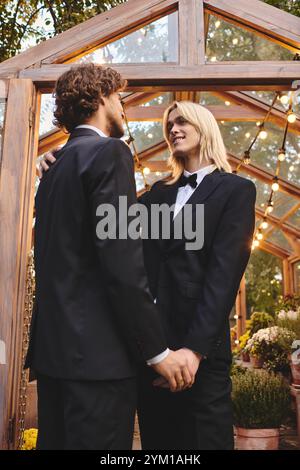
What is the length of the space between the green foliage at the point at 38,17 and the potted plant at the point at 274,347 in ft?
13.9

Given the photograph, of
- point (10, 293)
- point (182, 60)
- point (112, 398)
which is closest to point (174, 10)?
point (182, 60)

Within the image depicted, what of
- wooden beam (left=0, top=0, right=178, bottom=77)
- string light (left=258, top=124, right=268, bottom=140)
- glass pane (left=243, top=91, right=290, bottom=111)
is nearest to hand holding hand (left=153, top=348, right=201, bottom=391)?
wooden beam (left=0, top=0, right=178, bottom=77)

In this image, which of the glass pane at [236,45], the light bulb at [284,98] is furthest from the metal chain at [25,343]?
the light bulb at [284,98]

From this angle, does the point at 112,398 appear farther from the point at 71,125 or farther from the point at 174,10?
the point at 174,10

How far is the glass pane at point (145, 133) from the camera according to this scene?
6.16 metres

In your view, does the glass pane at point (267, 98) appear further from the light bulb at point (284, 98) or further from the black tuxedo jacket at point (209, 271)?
the black tuxedo jacket at point (209, 271)

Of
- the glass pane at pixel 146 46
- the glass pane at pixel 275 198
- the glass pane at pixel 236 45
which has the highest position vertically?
the glass pane at pixel 275 198

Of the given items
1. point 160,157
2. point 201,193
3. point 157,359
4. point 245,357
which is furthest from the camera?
point 245,357

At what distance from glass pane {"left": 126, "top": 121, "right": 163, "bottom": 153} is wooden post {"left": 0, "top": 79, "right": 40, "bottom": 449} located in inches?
121

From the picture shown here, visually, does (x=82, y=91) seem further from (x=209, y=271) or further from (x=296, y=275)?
(x=296, y=275)

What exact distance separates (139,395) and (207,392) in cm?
28

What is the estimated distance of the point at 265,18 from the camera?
3.16 m

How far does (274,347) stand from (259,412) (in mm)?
1489

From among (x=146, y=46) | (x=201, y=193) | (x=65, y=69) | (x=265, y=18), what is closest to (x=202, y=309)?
(x=201, y=193)
